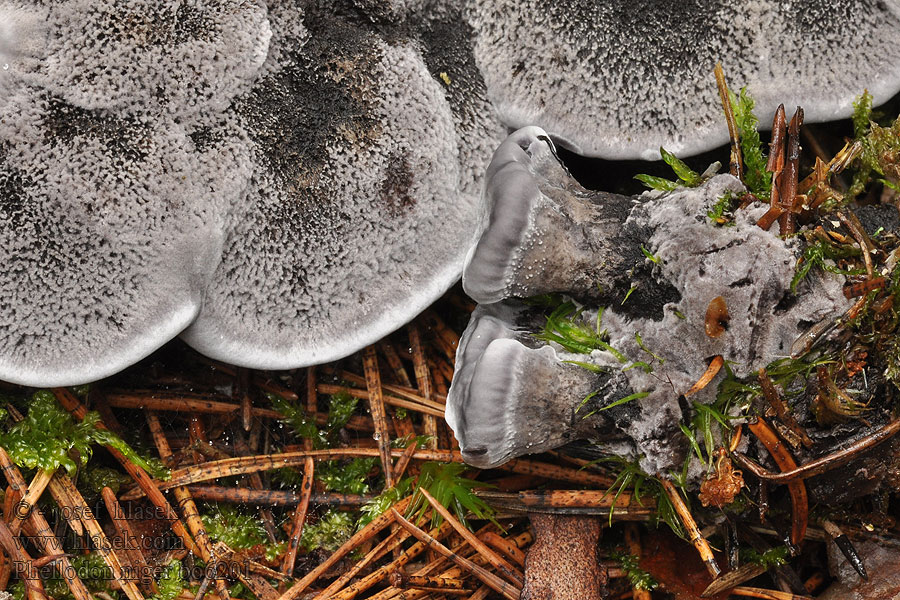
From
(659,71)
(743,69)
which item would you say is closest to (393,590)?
(659,71)

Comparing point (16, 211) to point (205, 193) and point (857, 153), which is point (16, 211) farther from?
point (857, 153)

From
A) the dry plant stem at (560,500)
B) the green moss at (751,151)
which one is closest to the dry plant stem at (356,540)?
the dry plant stem at (560,500)

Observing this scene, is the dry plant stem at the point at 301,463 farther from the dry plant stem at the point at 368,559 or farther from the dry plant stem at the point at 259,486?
the dry plant stem at the point at 368,559

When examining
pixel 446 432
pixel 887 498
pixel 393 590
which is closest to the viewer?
pixel 887 498

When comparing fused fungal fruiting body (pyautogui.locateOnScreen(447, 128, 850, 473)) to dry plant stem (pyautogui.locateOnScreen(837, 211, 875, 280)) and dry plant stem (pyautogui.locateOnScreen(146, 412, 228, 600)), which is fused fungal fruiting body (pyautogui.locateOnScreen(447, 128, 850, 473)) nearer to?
dry plant stem (pyautogui.locateOnScreen(837, 211, 875, 280))

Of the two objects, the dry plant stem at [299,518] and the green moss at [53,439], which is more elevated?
→ the green moss at [53,439]
